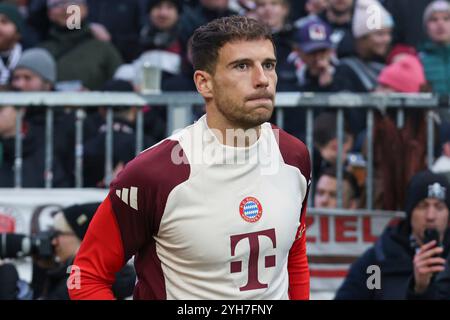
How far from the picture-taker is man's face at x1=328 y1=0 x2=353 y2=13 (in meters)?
11.3

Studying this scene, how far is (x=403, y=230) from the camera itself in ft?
26.8

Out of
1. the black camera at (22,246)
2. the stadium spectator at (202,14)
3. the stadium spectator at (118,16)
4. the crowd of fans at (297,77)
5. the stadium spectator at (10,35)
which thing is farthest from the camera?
the stadium spectator at (118,16)

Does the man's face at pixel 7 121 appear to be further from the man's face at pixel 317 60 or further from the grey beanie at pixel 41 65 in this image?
the man's face at pixel 317 60

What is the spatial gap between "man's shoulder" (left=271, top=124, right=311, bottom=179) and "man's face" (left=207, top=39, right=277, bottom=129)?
0.33 metres

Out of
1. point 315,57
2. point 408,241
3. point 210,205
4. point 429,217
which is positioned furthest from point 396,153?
point 210,205

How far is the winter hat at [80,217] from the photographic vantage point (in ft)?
25.9

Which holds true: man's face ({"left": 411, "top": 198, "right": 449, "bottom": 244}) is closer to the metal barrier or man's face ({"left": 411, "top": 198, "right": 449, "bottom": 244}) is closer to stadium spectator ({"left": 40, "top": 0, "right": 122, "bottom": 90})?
the metal barrier

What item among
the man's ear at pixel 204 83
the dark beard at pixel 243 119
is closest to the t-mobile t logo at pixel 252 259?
the dark beard at pixel 243 119

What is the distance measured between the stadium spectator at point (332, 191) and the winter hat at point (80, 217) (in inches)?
67.8

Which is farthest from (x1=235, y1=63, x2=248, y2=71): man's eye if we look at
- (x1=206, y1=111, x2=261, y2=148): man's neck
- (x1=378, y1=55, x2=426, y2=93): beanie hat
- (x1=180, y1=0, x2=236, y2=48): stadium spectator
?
(x1=180, y1=0, x2=236, y2=48): stadium spectator

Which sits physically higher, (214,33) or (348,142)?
(214,33)

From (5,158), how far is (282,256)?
3.99 m
